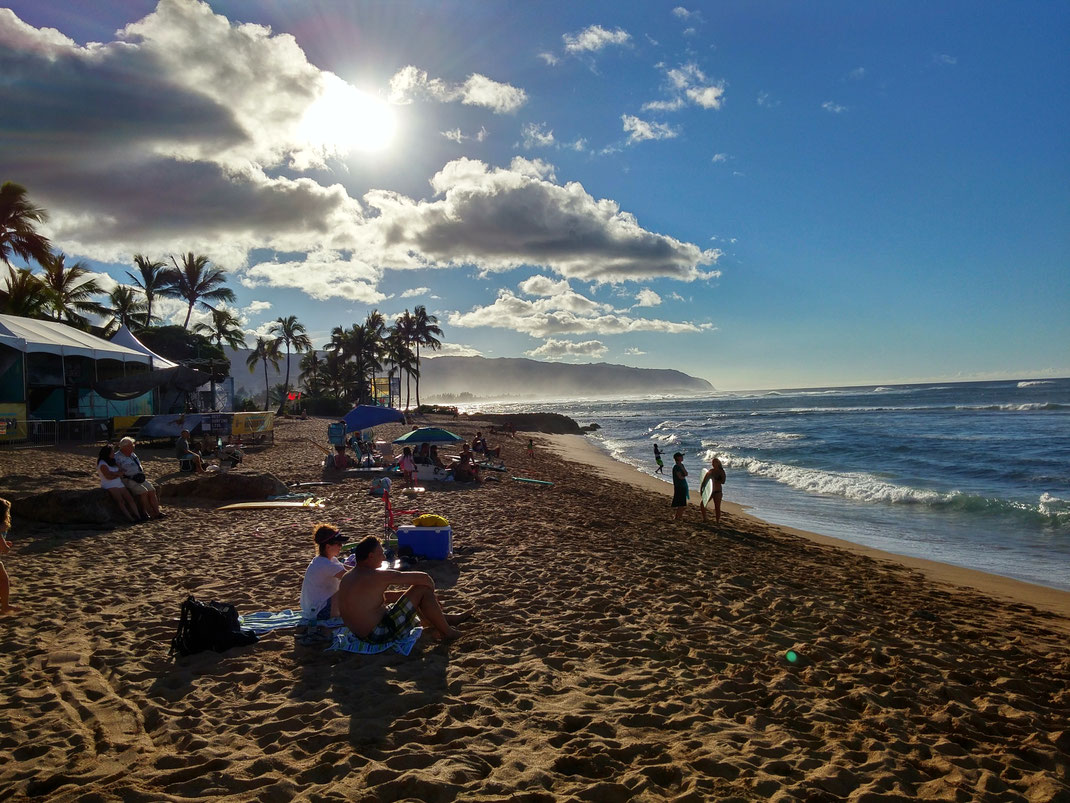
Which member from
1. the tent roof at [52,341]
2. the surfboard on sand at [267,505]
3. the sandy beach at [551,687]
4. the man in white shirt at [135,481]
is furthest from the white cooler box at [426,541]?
the tent roof at [52,341]

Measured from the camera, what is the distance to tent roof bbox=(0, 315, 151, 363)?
18.5m

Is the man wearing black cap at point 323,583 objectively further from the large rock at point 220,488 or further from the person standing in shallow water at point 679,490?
the person standing in shallow water at point 679,490

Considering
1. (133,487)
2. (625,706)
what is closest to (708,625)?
(625,706)

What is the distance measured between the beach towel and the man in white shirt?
517 cm

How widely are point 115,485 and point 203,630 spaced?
19.1ft

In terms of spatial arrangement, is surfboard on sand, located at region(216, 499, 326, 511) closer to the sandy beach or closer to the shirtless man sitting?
the sandy beach

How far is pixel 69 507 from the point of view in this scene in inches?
350

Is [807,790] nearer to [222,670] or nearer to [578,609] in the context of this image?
[578,609]

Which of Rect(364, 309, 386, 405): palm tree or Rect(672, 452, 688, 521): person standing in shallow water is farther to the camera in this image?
Rect(364, 309, 386, 405): palm tree

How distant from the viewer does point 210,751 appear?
3318mm

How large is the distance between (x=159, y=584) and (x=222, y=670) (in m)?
2.58

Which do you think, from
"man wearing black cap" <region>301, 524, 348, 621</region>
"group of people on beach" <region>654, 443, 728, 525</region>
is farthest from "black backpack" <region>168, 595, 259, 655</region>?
"group of people on beach" <region>654, 443, 728, 525</region>

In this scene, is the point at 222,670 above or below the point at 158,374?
below

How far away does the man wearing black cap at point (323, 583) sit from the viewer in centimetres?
514
